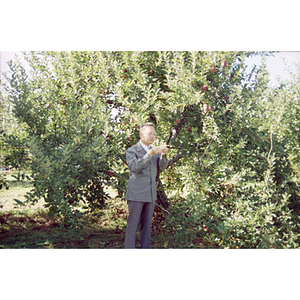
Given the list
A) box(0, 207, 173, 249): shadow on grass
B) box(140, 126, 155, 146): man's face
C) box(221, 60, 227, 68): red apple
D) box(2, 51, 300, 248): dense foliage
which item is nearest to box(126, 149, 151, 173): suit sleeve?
box(140, 126, 155, 146): man's face

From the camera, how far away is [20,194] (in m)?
3.21

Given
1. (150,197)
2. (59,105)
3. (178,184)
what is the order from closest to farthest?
(150,197) → (59,105) → (178,184)

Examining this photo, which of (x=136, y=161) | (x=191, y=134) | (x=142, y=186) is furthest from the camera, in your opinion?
(x=191, y=134)

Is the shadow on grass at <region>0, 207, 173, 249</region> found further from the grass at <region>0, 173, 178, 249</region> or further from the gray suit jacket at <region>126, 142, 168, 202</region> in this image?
the gray suit jacket at <region>126, 142, 168, 202</region>

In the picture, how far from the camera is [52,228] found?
3.40 metres

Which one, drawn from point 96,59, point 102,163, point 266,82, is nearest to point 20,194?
point 102,163

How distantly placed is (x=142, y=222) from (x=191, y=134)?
129 cm

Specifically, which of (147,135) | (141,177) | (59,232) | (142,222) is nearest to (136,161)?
(141,177)

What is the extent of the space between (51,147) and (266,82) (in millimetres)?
2918

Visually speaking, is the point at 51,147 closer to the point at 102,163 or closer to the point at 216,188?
the point at 102,163

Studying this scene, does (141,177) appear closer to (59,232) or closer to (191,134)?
(191,134)

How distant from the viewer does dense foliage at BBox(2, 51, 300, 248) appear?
3.25 m

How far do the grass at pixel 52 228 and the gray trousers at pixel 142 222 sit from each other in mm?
155
